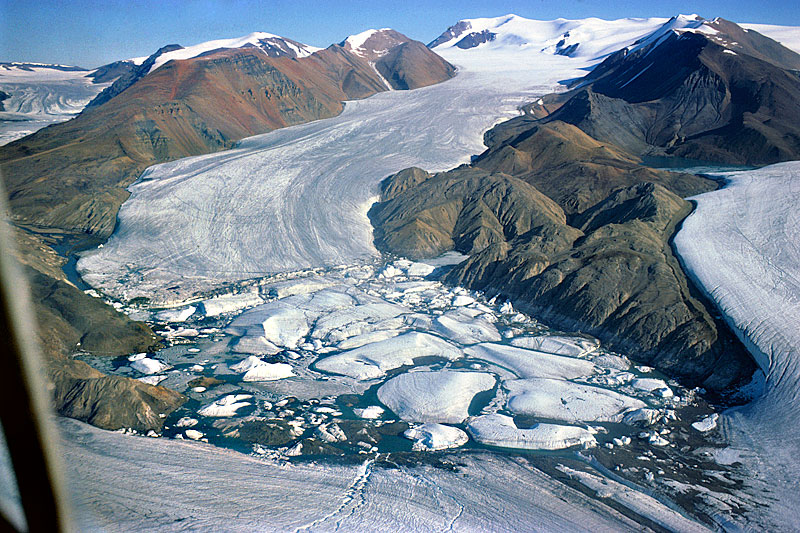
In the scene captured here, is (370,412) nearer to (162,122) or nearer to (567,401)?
(567,401)

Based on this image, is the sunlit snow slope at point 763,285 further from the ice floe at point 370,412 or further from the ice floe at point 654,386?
the ice floe at point 370,412

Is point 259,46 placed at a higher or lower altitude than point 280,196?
higher

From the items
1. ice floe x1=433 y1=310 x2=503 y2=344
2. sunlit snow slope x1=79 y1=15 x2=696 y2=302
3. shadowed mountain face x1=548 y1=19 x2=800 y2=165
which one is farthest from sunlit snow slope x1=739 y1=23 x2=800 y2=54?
ice floe x1=433 y1=310 x2=503 y2=344

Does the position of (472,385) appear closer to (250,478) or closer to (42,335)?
(250,478)

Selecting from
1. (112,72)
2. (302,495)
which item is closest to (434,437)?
(302,495)

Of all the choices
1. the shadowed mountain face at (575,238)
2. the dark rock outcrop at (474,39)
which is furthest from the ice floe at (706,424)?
the dark rock outcrop at (474,39)

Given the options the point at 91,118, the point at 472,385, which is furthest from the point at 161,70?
the point at 472,385
